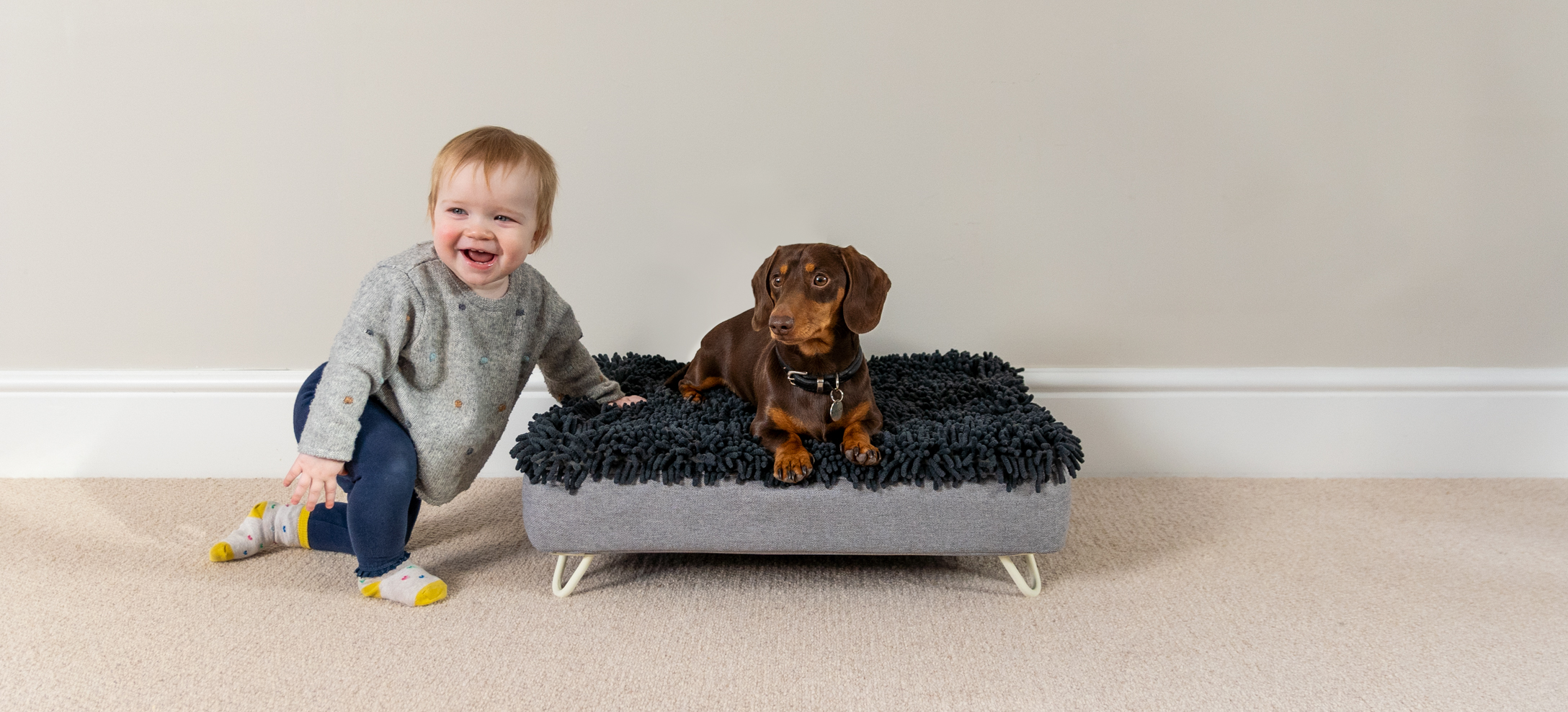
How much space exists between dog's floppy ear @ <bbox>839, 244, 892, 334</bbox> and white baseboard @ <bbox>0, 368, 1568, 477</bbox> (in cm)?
82

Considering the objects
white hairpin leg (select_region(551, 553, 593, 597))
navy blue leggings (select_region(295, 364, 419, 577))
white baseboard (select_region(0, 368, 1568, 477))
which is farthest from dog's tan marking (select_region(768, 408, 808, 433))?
white baseboard (select_region(0, 368, 1568, 477))

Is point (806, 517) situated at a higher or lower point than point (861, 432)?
lower

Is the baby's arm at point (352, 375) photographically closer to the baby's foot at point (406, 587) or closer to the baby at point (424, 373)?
the baby at point (424, 373)

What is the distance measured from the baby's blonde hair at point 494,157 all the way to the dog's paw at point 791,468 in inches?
23.2

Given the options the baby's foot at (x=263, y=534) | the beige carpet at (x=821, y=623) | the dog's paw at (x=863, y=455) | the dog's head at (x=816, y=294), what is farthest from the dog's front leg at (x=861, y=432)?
the baby's foot at (x=263, y=534)

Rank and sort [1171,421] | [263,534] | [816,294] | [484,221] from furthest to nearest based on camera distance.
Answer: [1171,421] → [263,534] → [484,221] → [816,294]

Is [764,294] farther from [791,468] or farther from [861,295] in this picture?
[791,468]

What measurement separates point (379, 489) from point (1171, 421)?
5.55 ft

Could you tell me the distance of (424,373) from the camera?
5.19ft

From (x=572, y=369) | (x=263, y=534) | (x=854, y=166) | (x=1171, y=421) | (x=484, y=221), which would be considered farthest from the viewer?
(x=1171, y=421)

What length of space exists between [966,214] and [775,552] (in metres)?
0.95

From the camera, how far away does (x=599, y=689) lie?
4.17 ft

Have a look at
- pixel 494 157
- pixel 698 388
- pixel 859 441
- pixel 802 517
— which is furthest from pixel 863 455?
pixel 494 157

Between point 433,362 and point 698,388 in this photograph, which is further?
point 698,388
